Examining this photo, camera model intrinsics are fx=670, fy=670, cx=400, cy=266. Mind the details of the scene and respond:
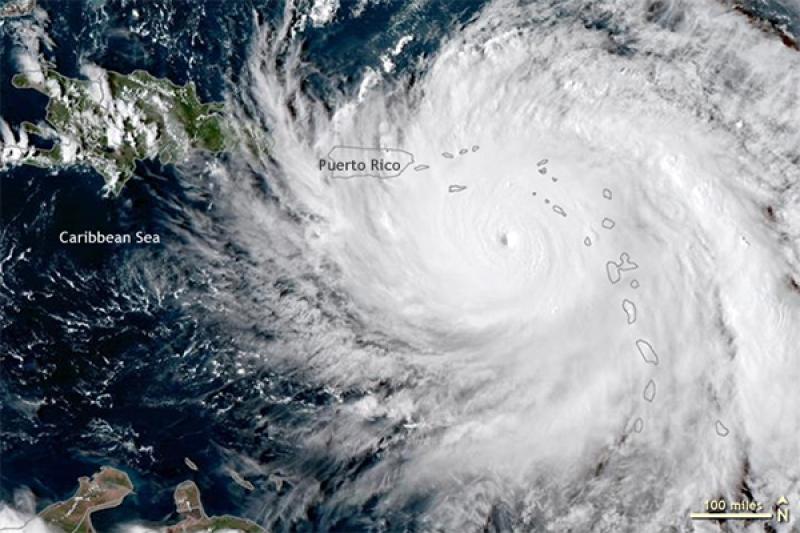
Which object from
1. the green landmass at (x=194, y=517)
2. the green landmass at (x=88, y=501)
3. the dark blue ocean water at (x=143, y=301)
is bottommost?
the green landmass at (x=88, y=501)

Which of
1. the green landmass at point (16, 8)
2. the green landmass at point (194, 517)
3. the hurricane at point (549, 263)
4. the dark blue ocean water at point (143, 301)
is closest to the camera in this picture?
the hurricane at point (549, 263)

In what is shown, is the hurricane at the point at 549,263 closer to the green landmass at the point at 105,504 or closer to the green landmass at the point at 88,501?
the green landmass at the point at 105,504

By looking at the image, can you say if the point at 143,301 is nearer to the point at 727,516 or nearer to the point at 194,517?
the point at 194,517

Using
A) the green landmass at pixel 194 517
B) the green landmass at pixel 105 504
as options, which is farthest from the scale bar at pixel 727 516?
the green landmass at pixel 105 504

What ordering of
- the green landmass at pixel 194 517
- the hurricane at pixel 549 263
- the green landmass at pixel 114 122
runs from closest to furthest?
1. the hurricane at pixel 549 263
2. the green landmass at pixel 194 517
3. the green landmass at pixel 114 122

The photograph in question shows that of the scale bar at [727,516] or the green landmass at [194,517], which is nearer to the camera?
the scale bar at [727,516]

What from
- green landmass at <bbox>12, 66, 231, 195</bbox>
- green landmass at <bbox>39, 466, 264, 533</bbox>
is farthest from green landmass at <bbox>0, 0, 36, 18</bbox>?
green landmass at <bbox>39, 466, 264, 533</bbox>

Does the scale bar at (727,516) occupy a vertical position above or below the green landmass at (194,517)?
above

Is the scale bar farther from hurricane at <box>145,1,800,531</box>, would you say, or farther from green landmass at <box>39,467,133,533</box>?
green landmass at <box>39,467,133,533</box>
